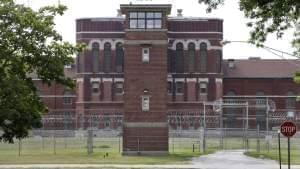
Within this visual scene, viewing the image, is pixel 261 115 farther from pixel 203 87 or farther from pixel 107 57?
pixel 107 57

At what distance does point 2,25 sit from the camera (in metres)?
28.4

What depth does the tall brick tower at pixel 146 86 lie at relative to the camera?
56844 millimetres

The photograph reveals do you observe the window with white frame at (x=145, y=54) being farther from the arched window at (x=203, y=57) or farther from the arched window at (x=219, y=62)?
the arched window at (x=219, y=62)

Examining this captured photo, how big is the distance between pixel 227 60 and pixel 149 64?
55055 mm

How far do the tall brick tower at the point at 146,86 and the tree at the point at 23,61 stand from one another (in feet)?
89.9

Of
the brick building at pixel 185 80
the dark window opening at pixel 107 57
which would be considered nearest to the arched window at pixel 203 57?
the brick building at pixel 185 80

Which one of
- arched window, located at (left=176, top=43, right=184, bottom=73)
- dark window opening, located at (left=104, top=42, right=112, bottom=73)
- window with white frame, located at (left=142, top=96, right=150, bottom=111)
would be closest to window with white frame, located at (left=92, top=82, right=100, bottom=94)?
dark window opening, located at (left=104, top=42, right=112, bottom=73)

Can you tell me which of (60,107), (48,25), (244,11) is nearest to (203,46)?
(60,107)

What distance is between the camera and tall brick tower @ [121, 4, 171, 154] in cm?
5684

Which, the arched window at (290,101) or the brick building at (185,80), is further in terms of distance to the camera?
the arched window at (290,101)

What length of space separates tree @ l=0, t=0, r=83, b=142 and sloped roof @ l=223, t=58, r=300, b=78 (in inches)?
3148

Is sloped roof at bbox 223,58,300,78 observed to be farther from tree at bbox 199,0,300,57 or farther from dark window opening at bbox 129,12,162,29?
tree at bbox 199,0,300,57

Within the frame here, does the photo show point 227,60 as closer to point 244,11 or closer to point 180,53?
point 180,53

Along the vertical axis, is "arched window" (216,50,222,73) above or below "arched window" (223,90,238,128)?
above
